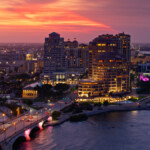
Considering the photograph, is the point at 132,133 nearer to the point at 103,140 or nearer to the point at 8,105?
the point at 103,140

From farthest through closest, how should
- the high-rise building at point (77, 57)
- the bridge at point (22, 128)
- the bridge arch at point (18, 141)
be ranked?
the high-rise building at point (77, 57), the bridge arch at point (18, 141), the bridge at point (22, 128)

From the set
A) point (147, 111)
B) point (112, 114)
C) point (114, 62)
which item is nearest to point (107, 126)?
point (112, 114)

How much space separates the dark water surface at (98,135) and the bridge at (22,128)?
614 mm

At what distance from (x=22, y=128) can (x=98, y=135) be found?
4768 millimetres

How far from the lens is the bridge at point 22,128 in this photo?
1912 cm

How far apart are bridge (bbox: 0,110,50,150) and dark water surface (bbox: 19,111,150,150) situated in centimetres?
61

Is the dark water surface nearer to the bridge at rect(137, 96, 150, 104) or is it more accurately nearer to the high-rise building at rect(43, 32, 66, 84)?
the bridge at rect(137, 96, 150, 104)

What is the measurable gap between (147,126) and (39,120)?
24.1 ft

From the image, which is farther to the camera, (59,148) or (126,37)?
(126,37)

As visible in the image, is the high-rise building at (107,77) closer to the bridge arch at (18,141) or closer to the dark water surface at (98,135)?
the dark water surface at (98,135)

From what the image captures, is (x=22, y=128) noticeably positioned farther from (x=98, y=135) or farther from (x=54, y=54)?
(x=54, y=54)

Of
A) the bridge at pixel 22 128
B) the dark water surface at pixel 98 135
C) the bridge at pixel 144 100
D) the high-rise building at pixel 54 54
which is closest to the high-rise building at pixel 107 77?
the bridge at pixel 144 100

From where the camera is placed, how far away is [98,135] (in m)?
22.1

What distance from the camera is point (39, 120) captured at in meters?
23.8
